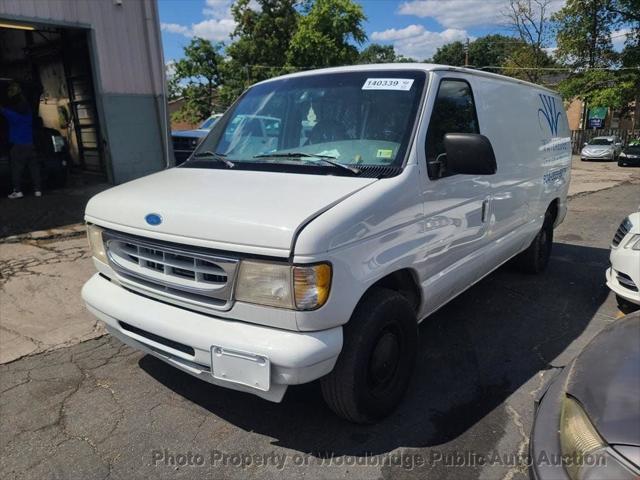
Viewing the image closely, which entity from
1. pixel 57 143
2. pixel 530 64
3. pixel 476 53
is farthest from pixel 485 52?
pixel 57 143

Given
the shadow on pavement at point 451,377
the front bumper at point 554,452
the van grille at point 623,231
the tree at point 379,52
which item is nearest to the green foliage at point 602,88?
the shadow on pavement at point 451,377

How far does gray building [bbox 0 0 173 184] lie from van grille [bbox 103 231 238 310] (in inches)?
282

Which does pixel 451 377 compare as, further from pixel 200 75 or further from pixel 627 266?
pixel 200 75

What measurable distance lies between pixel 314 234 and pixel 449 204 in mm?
1412

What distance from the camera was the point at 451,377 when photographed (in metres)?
3.47

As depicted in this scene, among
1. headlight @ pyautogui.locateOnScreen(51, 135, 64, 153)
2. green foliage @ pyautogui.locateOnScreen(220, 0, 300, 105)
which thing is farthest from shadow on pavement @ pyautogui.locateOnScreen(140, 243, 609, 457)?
green foliage @ pyautogui.locateOnScreen(220, 0, 300, 105)

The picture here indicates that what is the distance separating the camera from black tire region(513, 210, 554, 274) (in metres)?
5.62

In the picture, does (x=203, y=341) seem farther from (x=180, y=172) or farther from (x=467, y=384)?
(x=467, y=384)

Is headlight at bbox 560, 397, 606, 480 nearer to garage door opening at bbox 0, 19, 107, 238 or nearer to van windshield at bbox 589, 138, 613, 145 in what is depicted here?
garage door opening at bbox 0, 19, 107, 238

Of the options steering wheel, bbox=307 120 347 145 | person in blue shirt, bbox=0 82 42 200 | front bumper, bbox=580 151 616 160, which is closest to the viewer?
steering wheel, bbox=307 120 347 145

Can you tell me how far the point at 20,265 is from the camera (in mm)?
5883

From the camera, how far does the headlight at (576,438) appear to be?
1692mm

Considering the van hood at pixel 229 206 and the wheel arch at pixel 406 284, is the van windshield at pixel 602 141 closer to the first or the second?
the wheel arch at pixel 406 284

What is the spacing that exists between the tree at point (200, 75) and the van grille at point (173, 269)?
40561 mm
